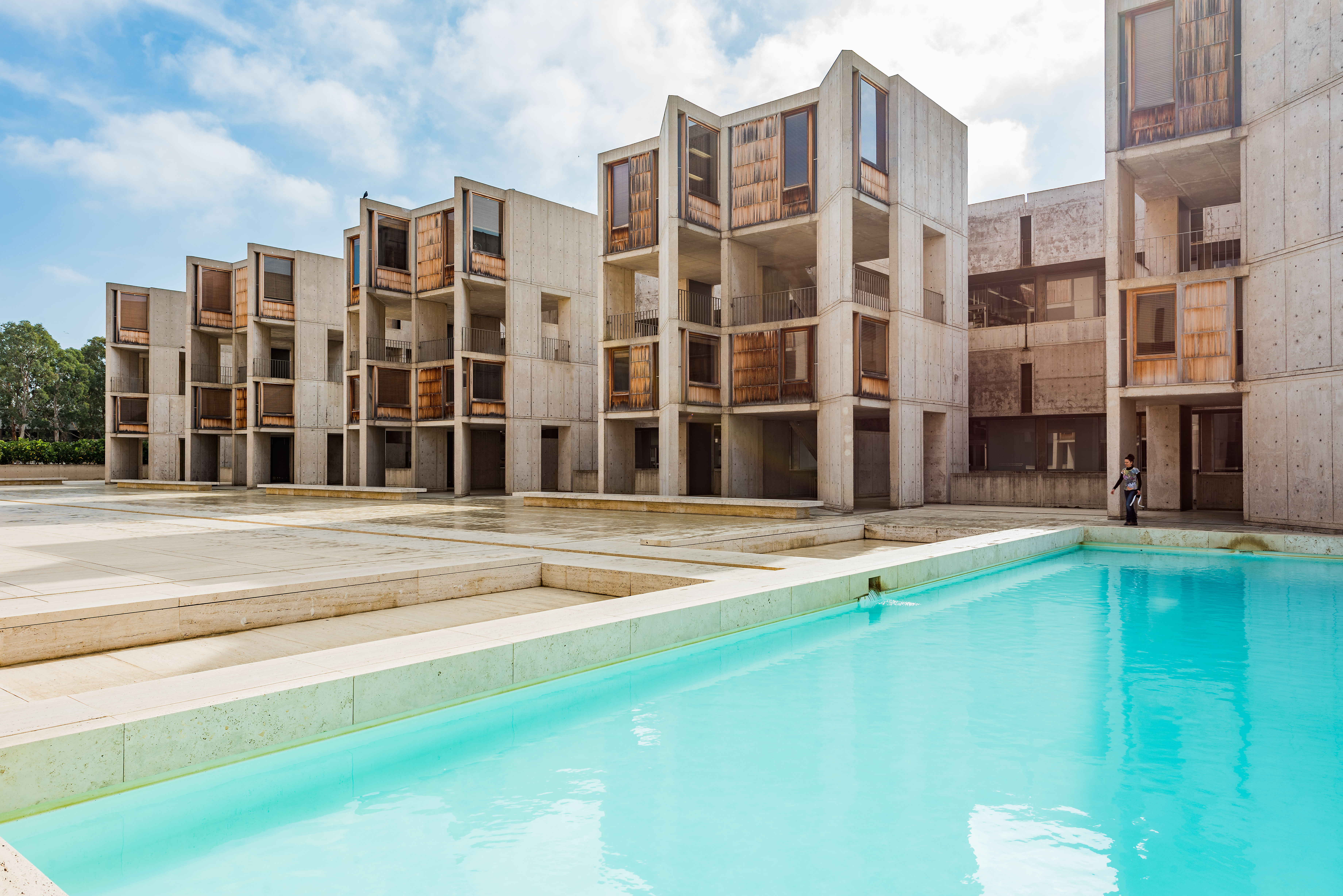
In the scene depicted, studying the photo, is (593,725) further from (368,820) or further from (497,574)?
(497,574)

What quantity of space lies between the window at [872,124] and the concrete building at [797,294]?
61 millimetres

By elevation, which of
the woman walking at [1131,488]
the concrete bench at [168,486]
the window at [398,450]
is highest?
the window at [398,450]

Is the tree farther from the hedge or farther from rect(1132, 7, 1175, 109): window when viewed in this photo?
rect(1132, 7, 1175, 109): window

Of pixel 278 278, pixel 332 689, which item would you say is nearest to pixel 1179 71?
pixel 332 689

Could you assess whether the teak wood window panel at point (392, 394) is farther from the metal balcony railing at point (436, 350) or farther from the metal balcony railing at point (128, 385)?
the metal balcony railing at point (128, 385)

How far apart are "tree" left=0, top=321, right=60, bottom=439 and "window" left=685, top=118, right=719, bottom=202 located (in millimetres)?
67639

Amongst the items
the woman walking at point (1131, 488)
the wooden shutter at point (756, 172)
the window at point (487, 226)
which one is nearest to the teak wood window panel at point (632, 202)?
the wooden shutter at point (756, 172)

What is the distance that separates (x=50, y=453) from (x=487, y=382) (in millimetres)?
45584

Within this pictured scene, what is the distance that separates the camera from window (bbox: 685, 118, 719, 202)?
2355 cm

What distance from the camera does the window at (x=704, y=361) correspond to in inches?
937

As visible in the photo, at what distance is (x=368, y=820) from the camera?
409 cm

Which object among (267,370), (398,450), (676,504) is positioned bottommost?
(676,504)

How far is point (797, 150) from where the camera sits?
2266 cm

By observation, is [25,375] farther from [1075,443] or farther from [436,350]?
[1075,443]
